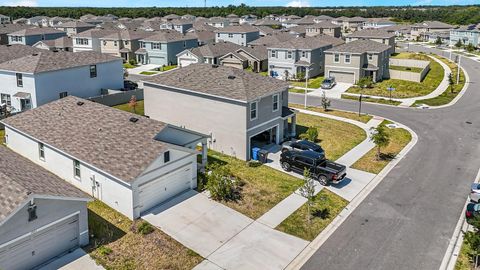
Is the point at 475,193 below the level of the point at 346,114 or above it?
below

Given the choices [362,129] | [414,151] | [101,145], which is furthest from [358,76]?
[101,145]

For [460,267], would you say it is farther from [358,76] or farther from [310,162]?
[358,76]

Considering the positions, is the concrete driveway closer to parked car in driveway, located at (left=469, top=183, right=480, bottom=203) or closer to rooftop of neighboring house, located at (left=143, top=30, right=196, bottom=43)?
parked car in driveway, located at (left=469, top=183, right=480, bottom=203)

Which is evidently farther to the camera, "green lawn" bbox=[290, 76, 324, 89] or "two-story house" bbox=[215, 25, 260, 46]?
"two-story house" bbox=[215, 25, 260, 46]

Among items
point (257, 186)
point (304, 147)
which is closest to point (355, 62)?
point (304, 147)

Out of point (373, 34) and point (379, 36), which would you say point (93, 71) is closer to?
point (379, 36)

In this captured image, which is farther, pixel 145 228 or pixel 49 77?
A: pixel 49 77

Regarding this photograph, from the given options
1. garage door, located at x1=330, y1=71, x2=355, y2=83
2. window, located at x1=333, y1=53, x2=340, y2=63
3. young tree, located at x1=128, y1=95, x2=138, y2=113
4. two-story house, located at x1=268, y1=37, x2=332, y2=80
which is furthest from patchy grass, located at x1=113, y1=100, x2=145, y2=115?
garage door, located at x1=330, y1=71, x2=355, y2=83
